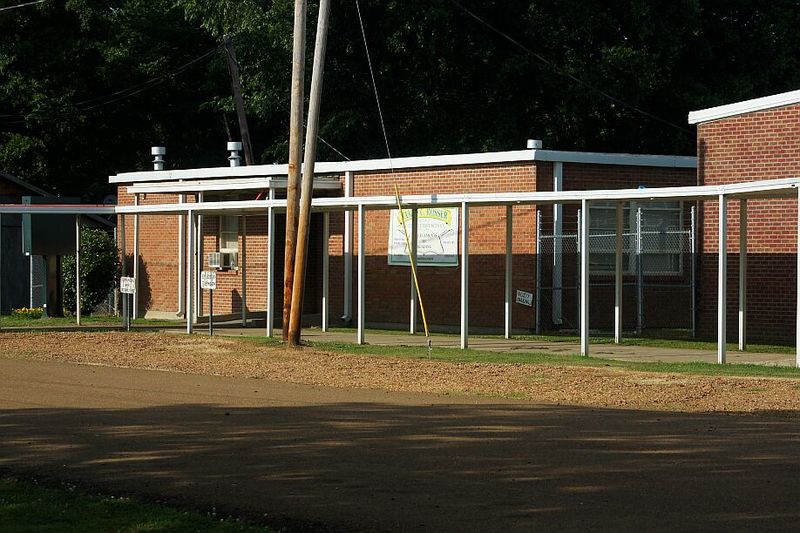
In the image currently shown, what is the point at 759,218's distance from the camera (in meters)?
22.8

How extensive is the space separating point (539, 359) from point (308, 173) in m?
4.90

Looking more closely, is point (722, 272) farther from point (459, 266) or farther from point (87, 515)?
point (87, 515)

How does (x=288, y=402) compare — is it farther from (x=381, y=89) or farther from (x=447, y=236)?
(x=381, y=89)

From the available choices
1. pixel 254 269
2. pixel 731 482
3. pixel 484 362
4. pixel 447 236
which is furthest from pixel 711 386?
pixel 254 269

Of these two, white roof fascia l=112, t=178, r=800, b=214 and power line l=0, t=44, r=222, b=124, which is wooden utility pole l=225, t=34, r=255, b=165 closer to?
power line l=0, t=44, r=222, b=124

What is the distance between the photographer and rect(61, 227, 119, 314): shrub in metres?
30.7

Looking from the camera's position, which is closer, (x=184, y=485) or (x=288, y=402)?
(x=184, y=485)

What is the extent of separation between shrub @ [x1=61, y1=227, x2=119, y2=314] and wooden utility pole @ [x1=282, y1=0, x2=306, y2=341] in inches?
389

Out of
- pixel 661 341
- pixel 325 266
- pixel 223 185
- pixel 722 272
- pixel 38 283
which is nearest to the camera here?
pixel 722 272

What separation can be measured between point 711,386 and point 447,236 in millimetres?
10680

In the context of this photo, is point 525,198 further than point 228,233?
No

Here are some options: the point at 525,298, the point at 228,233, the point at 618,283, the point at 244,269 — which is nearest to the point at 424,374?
the point at 618,283

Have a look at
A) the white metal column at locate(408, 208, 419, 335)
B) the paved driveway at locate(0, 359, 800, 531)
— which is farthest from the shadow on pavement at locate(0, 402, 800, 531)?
the white metal column at locate(408, 208, 419, 335)

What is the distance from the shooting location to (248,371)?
756 inches
